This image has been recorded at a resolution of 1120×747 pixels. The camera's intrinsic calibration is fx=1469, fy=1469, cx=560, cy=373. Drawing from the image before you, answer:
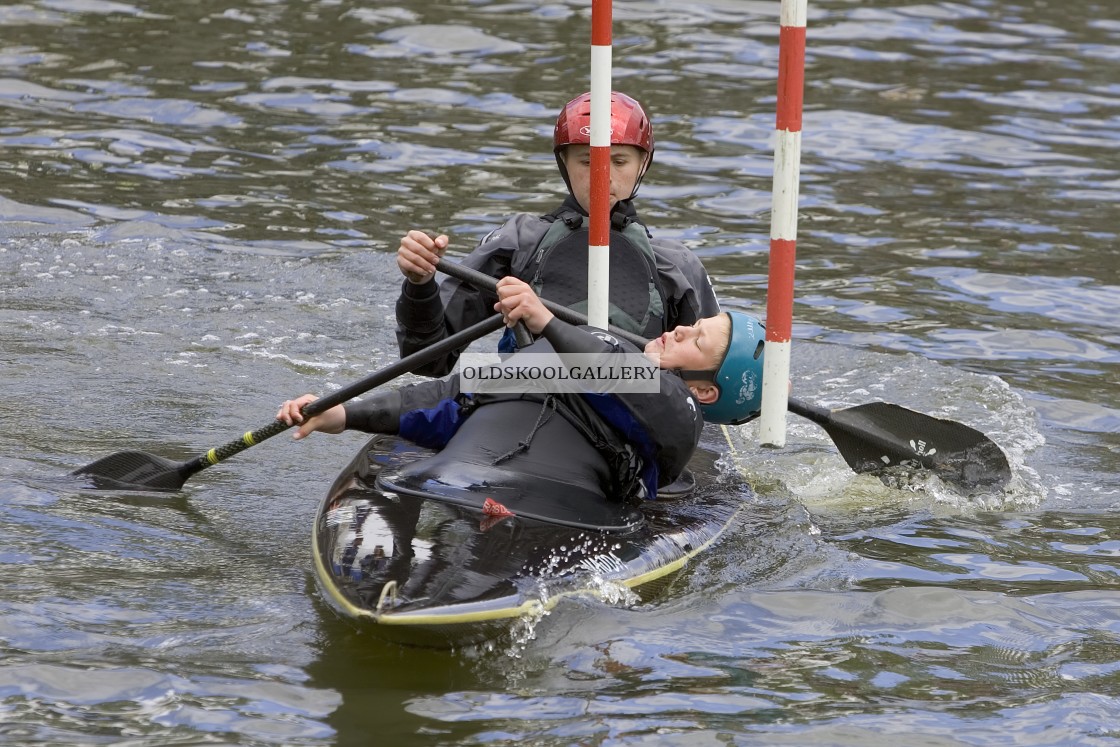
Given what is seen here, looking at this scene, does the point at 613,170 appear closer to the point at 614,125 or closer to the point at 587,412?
the point at 614,125

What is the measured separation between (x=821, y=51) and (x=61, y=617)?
10.7m

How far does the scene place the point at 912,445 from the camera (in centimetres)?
580

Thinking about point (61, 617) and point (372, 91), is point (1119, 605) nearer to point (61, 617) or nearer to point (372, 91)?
point (61, 617)

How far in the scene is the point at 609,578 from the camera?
14.1 feet

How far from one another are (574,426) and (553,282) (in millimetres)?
693

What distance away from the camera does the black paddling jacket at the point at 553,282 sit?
519 cm

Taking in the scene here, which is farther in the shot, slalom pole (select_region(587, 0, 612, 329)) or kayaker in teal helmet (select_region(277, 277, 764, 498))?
slalom pole (select_region(587, 0, 612, 329))

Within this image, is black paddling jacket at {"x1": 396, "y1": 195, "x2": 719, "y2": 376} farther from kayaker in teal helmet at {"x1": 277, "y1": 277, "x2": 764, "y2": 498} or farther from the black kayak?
the black kayak

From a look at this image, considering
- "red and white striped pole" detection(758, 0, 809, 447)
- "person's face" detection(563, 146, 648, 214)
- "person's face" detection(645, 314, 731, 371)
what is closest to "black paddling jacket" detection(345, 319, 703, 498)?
"person's face" detection(645, 314, 731, 371)

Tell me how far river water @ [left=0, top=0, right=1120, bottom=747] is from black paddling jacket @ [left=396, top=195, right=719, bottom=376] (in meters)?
0.74

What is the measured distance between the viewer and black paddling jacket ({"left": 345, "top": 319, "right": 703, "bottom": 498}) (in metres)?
4.50

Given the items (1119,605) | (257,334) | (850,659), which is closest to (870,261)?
(257,334)

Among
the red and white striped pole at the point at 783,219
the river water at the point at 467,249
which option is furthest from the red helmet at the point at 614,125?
the river water at the point at 467,249

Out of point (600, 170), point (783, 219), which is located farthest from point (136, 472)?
point (783, 219)
